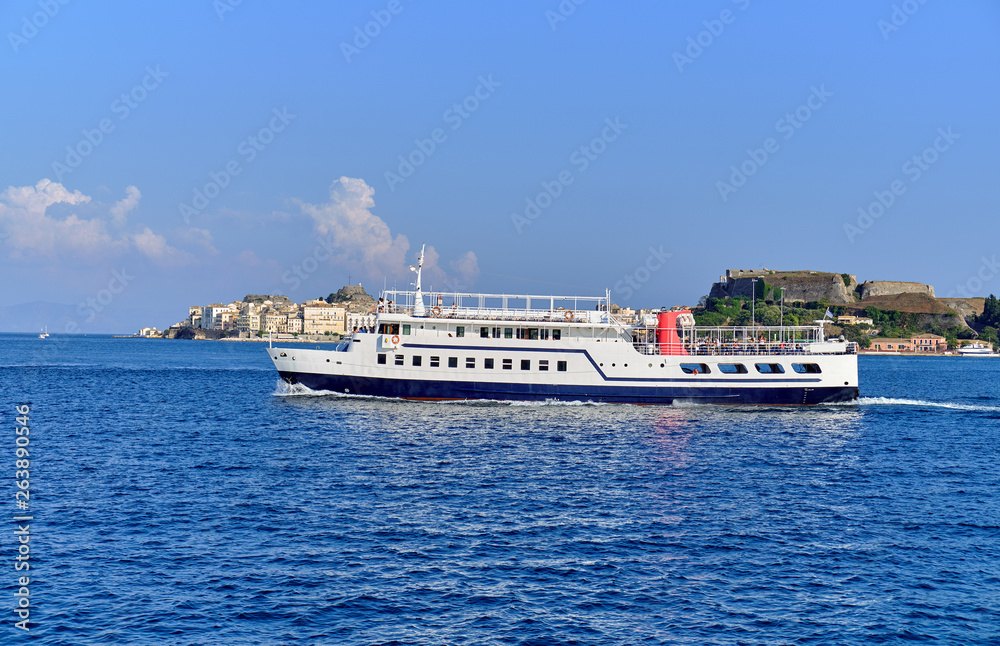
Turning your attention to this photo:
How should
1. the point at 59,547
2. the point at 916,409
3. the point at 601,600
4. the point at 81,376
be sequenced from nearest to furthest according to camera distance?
1. the point at 601,600
2. the point at 59,547
3. the point at 916,409
4. the point at 81,376

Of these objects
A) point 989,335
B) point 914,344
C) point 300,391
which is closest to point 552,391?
point 300,391

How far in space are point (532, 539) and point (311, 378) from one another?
28.6 meters

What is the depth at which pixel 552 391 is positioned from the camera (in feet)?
142

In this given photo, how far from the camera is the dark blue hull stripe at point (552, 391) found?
142 ft

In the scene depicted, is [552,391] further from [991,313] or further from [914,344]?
[991,313]

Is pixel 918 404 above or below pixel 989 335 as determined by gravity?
below

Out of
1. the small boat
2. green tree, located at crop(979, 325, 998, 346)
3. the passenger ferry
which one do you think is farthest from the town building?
the passenger ferry

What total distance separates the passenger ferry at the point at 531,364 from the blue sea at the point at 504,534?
20.8 feet

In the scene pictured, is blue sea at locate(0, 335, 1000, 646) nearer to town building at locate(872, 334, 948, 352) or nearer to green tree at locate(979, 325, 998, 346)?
town building at locate(872, 334, 948, 352)

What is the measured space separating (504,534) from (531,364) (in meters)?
24.4

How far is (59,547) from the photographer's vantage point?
17656 mm

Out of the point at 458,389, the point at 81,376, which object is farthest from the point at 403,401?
the point at 81,376

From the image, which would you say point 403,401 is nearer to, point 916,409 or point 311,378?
point 311,378

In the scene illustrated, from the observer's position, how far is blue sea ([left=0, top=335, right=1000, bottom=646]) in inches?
553
